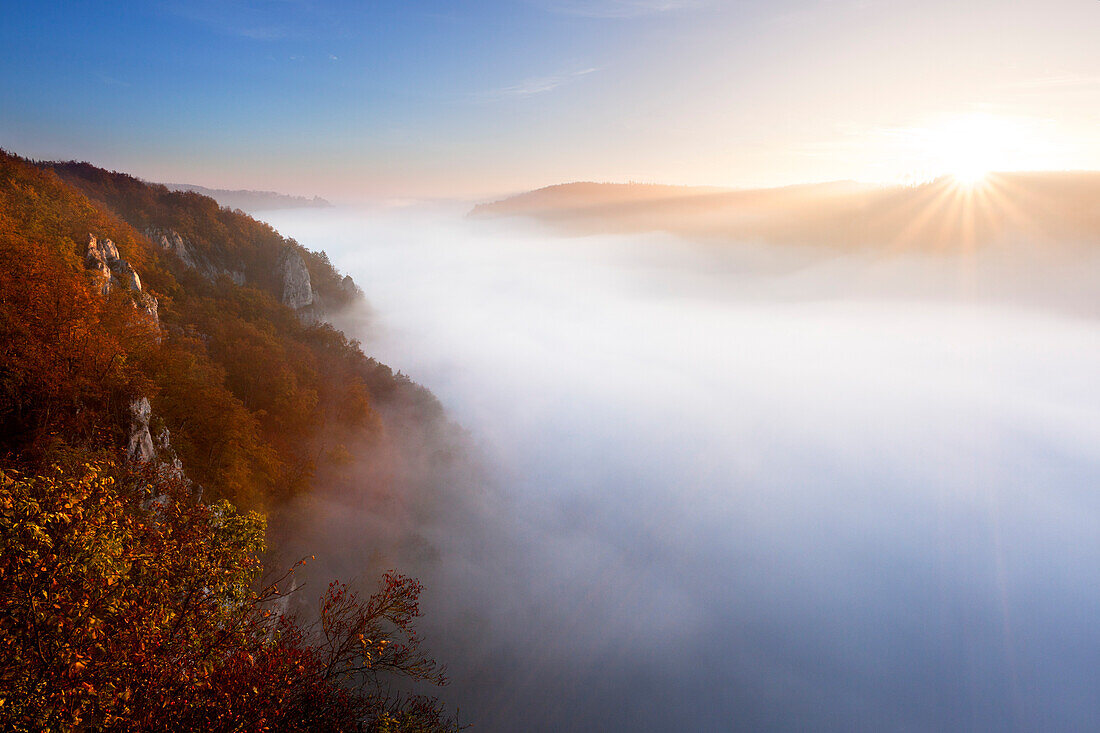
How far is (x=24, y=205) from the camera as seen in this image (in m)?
32.5

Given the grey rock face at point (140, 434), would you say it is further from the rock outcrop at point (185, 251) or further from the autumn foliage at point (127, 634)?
the rock outcrop at point (185, 251)

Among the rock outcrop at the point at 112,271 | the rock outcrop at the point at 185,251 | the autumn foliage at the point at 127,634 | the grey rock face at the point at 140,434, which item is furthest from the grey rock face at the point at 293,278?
the autumn foliage at the point at 127,634

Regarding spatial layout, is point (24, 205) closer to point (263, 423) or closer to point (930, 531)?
point (263, 423)

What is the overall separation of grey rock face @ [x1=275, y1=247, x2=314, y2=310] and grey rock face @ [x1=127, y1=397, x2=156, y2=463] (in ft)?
162

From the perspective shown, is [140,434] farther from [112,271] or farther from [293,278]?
[293,278]

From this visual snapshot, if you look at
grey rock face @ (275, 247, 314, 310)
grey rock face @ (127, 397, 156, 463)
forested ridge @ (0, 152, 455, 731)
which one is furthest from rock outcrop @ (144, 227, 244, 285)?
grey rock face @ (127, 397, 156, 463)

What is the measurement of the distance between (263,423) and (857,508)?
15183cm

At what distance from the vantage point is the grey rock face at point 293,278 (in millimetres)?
66438

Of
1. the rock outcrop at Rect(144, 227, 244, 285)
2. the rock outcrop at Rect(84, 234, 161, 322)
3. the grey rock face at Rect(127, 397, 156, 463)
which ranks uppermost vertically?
the rock outcrop at Rect(144, 227, 244, 285)

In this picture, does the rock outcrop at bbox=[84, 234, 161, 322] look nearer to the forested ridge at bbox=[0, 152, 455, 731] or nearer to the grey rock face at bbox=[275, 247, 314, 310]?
the forested ridge at bbox=[0, 152, 455, 731]

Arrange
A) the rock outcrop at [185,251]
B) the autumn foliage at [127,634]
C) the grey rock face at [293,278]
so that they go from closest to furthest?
the autumn foliage at [127,634] < the rock outcrop at [185,251] < the grey rock face at [293,278]

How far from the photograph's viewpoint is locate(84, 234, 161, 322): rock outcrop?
90.0ft

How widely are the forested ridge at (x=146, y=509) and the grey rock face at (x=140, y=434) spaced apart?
0.30 ft

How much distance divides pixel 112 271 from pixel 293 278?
124 ft
